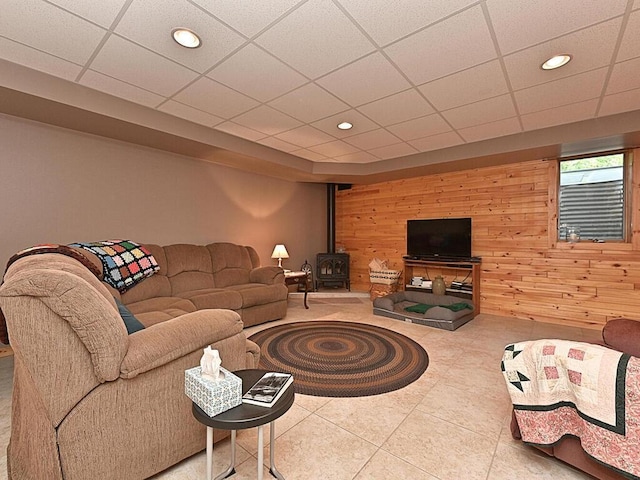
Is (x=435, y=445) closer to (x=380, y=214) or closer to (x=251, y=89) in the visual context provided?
(x=251, y=89)

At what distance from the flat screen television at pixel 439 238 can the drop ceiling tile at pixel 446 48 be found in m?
2.93

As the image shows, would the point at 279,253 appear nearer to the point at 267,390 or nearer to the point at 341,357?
the point at 341,357

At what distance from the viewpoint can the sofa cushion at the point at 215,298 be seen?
10.8ft

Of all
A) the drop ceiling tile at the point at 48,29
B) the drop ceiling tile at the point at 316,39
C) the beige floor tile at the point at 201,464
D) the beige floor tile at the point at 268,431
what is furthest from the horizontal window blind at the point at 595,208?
the drop ceiling tile at the point at 48,29

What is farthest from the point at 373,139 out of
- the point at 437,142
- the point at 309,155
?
the point at 309,155

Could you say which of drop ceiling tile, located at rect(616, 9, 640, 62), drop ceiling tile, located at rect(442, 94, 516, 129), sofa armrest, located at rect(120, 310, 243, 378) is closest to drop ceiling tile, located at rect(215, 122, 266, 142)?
drop ceiling tile, located at rect(442, 94, 516, 129)

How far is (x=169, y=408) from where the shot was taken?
142 cm

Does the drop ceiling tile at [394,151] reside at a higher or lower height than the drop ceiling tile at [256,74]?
lower

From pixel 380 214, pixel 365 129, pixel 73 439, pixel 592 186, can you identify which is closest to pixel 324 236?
pixel 380 214

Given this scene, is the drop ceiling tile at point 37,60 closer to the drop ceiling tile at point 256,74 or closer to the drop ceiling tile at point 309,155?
the drop ceiling tile at point 256,74

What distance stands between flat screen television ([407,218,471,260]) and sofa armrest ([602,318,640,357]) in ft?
10.9

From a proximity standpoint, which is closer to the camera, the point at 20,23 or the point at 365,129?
the point at 20,23

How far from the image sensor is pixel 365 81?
8.34 ft

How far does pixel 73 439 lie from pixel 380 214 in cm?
553
